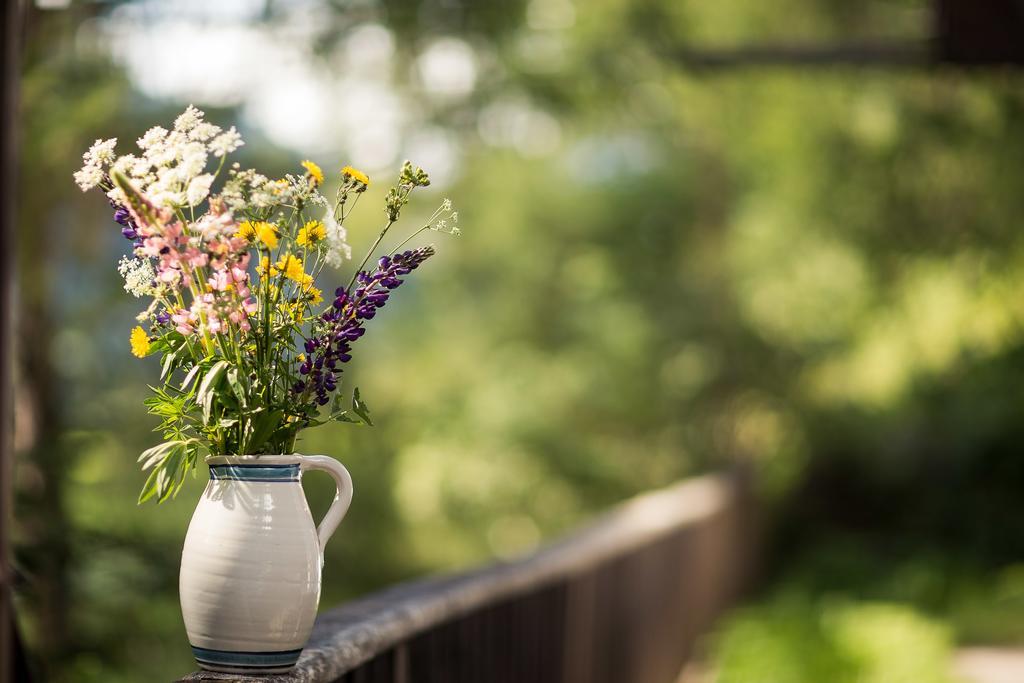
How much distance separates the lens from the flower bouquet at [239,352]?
158cm

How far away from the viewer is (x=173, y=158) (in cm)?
161

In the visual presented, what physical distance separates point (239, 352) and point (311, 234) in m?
0.18

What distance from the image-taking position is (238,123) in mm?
8094

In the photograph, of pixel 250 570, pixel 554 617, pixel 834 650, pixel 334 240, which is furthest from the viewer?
pixel 834 650

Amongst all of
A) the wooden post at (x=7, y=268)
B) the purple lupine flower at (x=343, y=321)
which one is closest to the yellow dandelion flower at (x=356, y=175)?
the purple lupine flower at (x=343, y=321)

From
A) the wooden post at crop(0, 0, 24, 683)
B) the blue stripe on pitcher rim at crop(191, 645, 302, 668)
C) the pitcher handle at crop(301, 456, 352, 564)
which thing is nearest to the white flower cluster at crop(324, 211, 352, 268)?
the pitcher handle at crop(301, 456, 352, 564)

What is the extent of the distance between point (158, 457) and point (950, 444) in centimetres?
1091

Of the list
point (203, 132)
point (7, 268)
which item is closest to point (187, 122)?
point (203, 132)

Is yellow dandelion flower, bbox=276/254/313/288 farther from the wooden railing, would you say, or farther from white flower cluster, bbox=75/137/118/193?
the wooden railing

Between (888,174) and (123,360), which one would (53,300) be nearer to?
(123,360)

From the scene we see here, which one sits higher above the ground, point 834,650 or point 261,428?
point 261,428

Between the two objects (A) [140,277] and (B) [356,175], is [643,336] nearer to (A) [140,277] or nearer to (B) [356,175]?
(B) [356,175]

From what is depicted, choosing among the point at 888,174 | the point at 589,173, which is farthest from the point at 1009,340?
the point at 589,173

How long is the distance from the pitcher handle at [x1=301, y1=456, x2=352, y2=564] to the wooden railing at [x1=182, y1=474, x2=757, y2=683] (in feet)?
0.59
